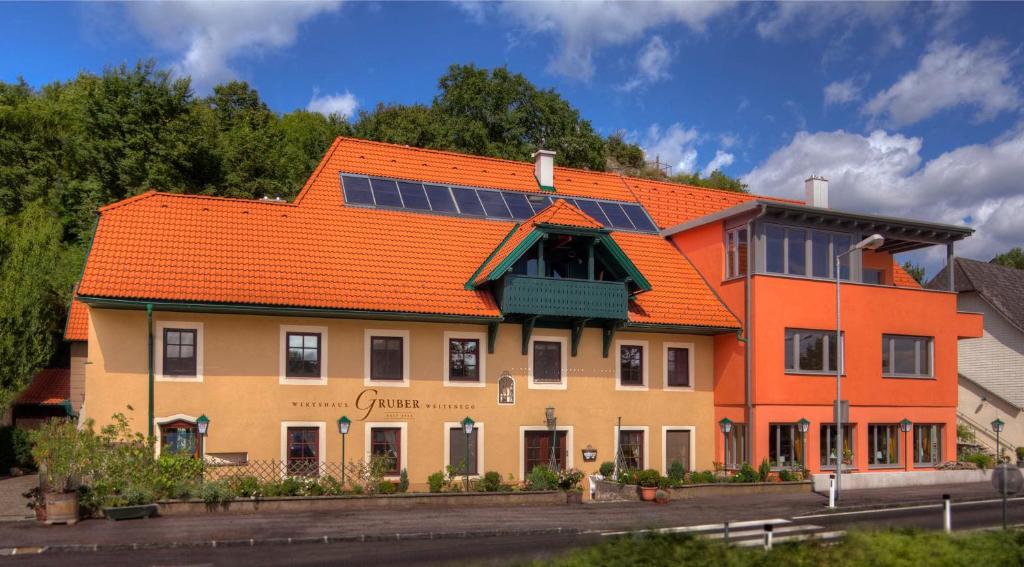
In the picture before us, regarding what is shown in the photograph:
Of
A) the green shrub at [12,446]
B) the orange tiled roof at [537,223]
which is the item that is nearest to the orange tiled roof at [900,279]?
the orange tiled roof at [537,223]

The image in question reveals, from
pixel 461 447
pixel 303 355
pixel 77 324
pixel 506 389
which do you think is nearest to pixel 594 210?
pixel 506 389

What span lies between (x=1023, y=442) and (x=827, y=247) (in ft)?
53.9

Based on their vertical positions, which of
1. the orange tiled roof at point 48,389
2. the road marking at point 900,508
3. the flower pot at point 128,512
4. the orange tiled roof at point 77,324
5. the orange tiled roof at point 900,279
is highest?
the orange tiled roof at point 900,279

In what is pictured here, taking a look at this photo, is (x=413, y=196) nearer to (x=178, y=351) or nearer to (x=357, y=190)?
(x=357, y=190)

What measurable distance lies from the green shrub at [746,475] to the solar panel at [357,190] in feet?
49.3

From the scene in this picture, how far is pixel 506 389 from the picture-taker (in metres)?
29.2

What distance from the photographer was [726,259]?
32594mm

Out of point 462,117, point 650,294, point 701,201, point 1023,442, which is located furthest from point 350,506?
point 462,117

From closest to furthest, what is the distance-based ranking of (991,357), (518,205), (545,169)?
(518,205) < (545,169) < (991,357)

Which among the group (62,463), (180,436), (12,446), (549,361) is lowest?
(12,446)

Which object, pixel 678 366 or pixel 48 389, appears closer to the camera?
pixel 678 366

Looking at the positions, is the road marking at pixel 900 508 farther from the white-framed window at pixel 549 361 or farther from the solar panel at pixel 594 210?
the solar panel at pixel 594 210

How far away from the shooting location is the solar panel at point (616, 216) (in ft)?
115

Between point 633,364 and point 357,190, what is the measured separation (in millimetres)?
11221
